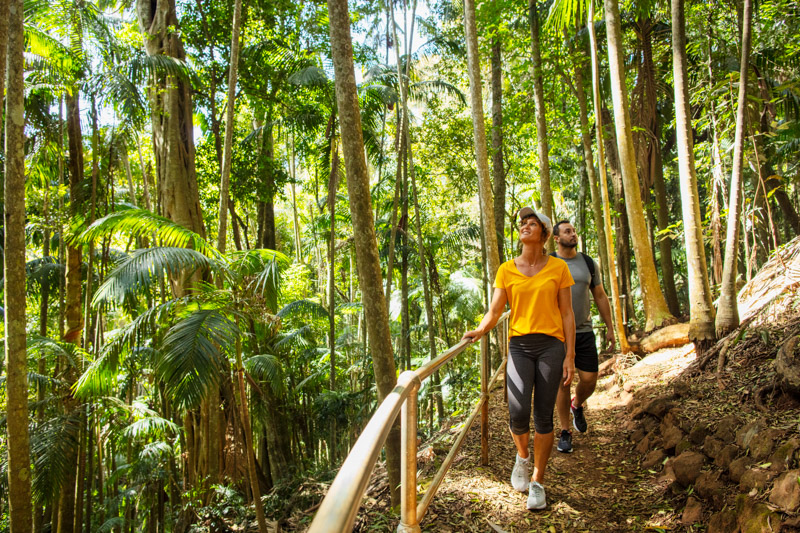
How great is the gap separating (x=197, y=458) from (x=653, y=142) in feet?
35.0

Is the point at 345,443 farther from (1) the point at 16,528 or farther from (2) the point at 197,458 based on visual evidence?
(1) the point at 16,528

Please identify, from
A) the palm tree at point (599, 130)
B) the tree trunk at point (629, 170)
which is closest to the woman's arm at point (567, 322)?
the palm tree at point (599, 130)

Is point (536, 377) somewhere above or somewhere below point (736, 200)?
below

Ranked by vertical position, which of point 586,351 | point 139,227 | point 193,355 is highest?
point 139,227

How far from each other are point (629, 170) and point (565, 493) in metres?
5.01

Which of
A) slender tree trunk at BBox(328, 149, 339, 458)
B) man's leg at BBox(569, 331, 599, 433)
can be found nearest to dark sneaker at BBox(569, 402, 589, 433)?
man's leg at BBox(569, 331, 599, 433)

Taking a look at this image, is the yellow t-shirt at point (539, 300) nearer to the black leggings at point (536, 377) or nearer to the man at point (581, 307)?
the black leggings at point (536, 377)

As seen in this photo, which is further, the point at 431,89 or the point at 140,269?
the point at 431,89

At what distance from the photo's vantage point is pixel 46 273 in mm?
9680

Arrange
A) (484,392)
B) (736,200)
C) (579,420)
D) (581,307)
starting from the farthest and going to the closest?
1. (736,200)
2. (579,420)
3. (581,307)
4. (484,392)

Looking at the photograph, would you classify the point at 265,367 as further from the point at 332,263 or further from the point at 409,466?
the point at 409,466

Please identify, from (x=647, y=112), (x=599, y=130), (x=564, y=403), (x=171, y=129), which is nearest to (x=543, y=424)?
(x=564, y=403)

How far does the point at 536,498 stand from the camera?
9.66ft

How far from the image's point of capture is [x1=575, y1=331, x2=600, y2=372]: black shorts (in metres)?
4.05
